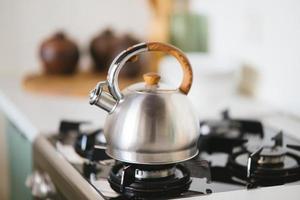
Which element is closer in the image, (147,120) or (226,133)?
(147,120)

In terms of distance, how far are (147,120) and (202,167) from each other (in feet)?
0.57

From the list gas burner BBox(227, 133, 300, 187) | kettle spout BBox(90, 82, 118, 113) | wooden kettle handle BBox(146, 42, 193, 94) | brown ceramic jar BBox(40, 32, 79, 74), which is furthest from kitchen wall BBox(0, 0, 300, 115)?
kettle spout BBox(90, 82, 118, 113)

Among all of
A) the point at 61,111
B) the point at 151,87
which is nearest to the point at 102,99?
the point at 151,87

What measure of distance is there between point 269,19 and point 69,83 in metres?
0.71

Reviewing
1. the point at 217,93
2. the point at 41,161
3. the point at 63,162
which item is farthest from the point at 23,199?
the point at 217,93

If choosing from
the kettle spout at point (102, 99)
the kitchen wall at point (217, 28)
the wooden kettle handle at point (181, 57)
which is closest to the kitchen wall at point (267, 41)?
the kitchen wall at point (217, 28)

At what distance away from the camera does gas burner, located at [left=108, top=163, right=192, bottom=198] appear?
0.86 meters

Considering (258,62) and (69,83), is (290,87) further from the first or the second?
(69,83)

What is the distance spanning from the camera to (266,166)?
97 centimetres

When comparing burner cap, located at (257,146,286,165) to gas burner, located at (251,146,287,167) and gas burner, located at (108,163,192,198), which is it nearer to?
gas burner, located at (251,146,287,167)

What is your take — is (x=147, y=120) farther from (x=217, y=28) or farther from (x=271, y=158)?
(x=217, y=28)

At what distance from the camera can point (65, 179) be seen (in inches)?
38.2

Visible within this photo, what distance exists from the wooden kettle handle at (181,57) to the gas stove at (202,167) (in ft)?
0.49

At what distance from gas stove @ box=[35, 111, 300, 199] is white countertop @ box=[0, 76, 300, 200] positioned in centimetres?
13
